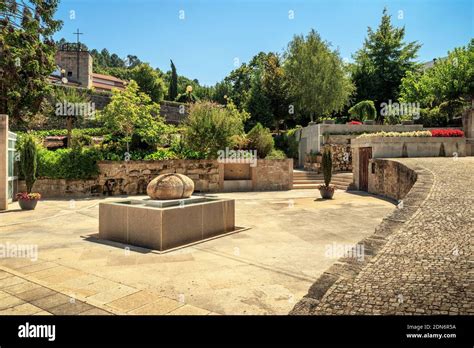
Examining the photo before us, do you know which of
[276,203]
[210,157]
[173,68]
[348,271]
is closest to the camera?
[348,271]

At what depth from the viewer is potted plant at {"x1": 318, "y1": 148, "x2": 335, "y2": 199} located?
55.8 feet

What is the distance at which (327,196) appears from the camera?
17062 mm

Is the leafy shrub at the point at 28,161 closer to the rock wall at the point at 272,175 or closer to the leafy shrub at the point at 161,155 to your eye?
the leafy shrub at the point at 161,155

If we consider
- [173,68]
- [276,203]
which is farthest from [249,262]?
[173,68]

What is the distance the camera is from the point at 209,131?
2108 cm

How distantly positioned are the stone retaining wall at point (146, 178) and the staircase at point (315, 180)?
1202 mm

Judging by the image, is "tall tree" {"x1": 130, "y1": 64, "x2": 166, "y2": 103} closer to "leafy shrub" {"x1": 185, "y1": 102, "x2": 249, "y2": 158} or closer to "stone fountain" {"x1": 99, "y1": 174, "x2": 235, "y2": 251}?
"leafy shrub" {"x1": 185, "y1": 102, "x2": 249, "y2": 158}

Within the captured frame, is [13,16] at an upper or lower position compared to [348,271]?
upper

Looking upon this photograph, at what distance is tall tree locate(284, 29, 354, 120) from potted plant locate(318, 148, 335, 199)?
57.6 ft

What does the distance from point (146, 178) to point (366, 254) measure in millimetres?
16150

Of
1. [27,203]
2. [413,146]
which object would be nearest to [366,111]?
[413,146]

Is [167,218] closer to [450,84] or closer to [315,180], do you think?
[315,180]
